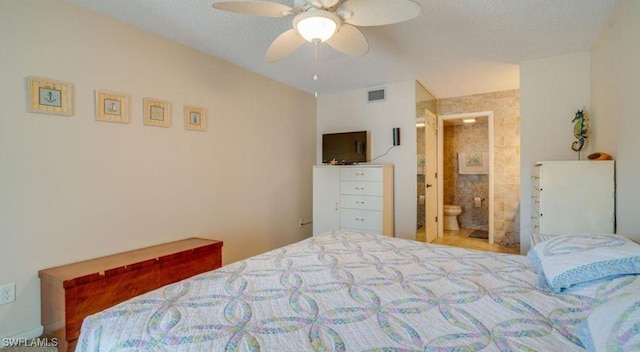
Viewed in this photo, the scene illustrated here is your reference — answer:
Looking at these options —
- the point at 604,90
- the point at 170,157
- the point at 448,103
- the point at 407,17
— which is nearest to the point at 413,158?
the point at 448,103

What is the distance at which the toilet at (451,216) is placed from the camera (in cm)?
532

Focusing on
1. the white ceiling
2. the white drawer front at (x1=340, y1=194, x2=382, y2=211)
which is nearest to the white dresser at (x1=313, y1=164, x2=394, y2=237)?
the white drawer front at (x1=340, y1=194, x2=382, y2=211)

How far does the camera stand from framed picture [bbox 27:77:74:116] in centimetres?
193

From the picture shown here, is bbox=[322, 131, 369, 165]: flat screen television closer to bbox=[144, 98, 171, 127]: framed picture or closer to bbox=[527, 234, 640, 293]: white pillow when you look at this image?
bbox=[144, 98, 171, 127]: framed picture

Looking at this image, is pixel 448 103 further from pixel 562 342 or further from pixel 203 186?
pixel 562 342

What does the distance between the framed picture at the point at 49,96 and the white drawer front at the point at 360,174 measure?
9.12ft

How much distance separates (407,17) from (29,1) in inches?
94.9

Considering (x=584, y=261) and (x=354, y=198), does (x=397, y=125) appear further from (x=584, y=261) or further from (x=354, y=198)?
(x=584, y=261)

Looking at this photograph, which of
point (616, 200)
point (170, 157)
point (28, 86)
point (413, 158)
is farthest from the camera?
point (413, 158)

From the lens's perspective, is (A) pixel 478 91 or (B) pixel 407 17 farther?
(A) pixel 478 91

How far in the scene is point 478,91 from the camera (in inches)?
170

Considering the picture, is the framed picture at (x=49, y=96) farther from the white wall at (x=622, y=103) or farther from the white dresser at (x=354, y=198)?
the white wall at (x=622, y=103)

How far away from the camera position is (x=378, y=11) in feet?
5.50
